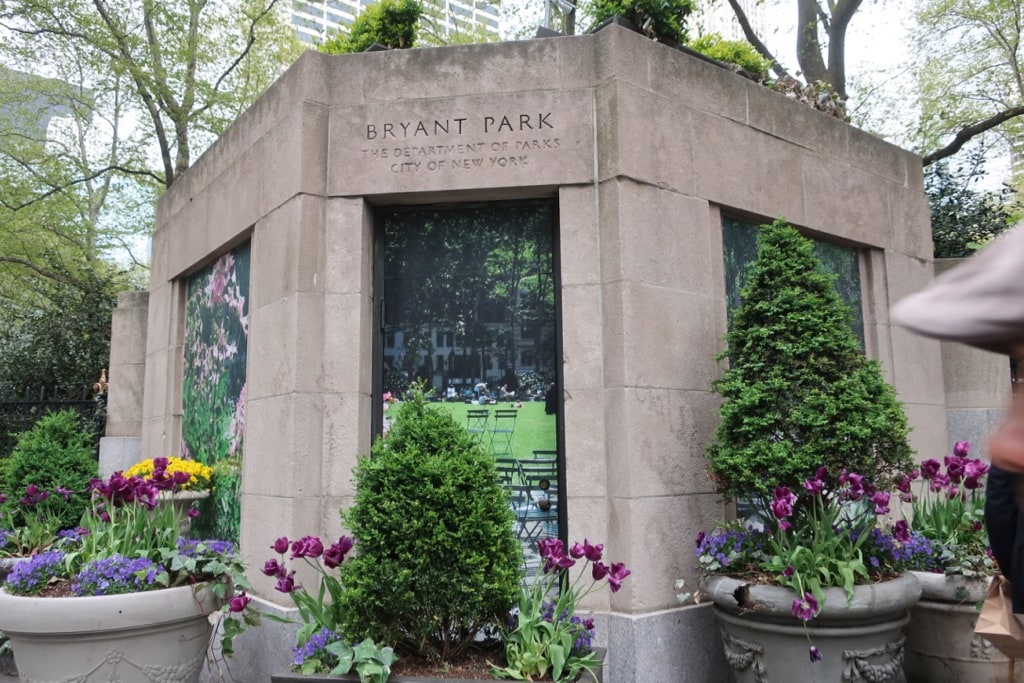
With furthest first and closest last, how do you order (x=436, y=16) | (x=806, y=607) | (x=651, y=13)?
(x=436, y=16) < (x=651, y=13) < (x=806, y=607)

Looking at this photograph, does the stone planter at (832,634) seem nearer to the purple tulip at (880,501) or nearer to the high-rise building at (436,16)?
the purple tulip at (880,501)

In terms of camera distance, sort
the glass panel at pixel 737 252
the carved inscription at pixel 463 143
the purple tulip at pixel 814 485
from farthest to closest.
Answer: the glass panel at pixel 737 252
the carved inscription at pixel 463 143
the purple tulip at pixel 814 485

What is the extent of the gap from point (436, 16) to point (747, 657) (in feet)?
62.1

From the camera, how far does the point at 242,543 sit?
20.8 ft

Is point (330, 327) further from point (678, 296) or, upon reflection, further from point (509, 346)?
point (678, 296)

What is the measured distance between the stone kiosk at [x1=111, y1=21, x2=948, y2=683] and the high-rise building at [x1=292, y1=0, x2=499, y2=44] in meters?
13.2

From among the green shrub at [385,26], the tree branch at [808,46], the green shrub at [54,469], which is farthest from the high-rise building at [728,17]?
the green shrub at [54,469]

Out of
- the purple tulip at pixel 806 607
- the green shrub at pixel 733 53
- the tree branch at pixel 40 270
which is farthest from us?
the tree branch at pixel 40 270

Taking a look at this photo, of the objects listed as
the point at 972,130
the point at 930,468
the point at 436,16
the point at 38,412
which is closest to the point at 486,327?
the point at 930,468

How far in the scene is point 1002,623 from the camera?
112 inches

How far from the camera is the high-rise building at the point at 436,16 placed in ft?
63.9

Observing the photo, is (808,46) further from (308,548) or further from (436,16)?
(308,548)

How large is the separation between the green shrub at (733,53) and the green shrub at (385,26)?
2857 millimetres

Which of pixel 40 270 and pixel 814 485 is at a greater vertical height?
pixel 40 270
